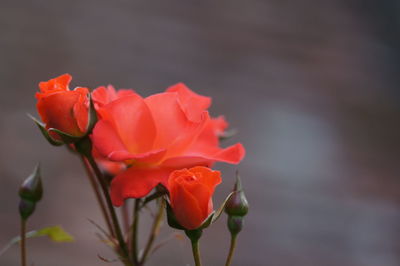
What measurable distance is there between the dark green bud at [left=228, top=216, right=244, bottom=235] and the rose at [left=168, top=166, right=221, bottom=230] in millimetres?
42

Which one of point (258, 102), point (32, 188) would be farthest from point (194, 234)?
point (258, 102)

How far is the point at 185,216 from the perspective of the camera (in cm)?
22

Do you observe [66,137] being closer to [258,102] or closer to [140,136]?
[140,136]

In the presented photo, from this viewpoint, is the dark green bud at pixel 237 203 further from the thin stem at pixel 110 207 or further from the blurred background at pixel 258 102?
the blurred background at pixel 258 102

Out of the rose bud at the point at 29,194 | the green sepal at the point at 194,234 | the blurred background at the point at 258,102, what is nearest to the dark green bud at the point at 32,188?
the rose bud at the point at 29,194

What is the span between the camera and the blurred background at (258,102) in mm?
1369

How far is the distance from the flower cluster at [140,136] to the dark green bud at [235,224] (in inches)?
1.4

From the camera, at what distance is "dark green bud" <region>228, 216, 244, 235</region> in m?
0.26

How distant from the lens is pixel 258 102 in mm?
1896

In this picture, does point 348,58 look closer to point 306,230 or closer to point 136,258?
point 306,230

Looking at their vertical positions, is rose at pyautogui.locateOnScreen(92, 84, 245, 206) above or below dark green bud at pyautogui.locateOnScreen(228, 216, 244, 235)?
above

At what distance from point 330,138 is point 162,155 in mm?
1661

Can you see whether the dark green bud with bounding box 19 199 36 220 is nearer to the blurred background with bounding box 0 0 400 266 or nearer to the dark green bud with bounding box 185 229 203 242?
the dark green bud with bounding box 185 229 203 242

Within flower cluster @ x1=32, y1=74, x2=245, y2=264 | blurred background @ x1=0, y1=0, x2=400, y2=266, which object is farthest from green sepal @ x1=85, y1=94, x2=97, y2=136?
blurred background @ x1=0, y1=0, x2=400, y2=266
